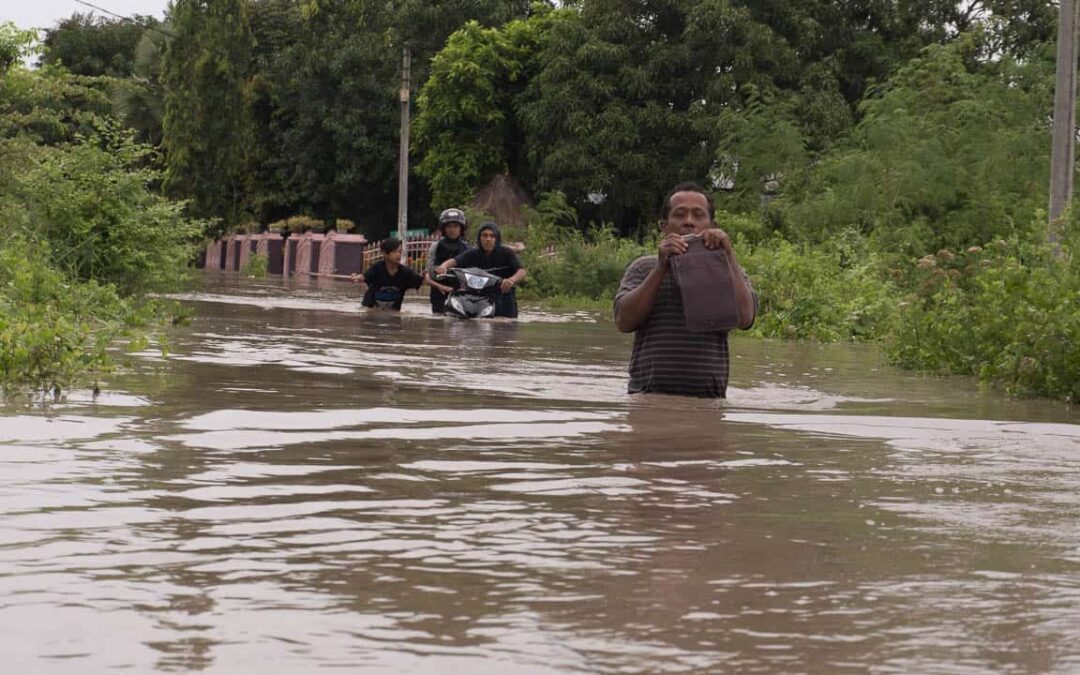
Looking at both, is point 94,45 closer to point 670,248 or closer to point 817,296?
point 817,296

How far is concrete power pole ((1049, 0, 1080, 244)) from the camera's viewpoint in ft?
56.2

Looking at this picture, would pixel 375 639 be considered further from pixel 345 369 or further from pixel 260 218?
pixel 260 218

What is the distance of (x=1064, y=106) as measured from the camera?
57.2ft

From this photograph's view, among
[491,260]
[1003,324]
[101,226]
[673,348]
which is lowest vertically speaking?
[673,348]

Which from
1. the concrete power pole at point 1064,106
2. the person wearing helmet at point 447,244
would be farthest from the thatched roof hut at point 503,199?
the concrete power pole at point 1064,106

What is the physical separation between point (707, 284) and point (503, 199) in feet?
127

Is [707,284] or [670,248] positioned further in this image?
[707,284]

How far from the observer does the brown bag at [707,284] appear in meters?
8.61

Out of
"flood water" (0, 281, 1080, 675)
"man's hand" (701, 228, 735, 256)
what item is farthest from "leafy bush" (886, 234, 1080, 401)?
"man's hand" (701, 228, 735, 256)

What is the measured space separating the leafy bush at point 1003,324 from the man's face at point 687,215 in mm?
2995

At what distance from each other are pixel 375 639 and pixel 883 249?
2366cm

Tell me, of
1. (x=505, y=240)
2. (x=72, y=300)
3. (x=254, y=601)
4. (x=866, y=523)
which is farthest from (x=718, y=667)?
(x=505, y=240)

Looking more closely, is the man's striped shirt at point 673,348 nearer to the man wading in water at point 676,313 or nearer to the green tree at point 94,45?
the man wading in water at point 676,313

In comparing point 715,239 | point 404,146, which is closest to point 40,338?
point 715,239
